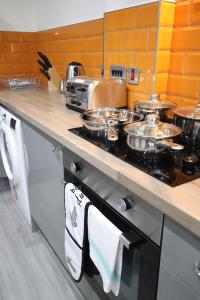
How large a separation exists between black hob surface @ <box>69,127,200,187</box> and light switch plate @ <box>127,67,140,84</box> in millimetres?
540

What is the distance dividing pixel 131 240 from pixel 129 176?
0.18 metres

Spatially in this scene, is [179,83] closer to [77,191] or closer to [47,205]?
[77,191]

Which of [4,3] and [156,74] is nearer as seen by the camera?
[156,74]

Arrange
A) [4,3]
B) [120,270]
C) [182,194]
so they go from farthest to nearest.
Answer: [4,3] → [120,270] → [182,194]

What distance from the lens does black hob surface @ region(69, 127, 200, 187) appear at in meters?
0.65

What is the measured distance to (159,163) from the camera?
2.43 feet

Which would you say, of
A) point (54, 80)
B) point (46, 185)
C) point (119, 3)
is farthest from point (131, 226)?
point (54, 80)

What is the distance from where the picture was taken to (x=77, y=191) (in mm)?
928

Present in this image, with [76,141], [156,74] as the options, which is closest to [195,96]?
[156,74]

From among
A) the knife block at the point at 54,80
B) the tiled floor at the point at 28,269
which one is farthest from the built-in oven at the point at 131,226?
the knife block at the point at 54,80

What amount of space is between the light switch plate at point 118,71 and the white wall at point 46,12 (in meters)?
0.32

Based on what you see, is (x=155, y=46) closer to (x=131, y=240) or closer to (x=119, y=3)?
(x=119, y=3)

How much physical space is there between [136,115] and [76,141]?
32 centimetres

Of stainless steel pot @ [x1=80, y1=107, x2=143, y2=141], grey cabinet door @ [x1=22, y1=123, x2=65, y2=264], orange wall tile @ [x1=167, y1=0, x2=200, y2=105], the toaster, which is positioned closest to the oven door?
stainless steel pot @ [x1=80, y1=107, x2=143, y2=141]
